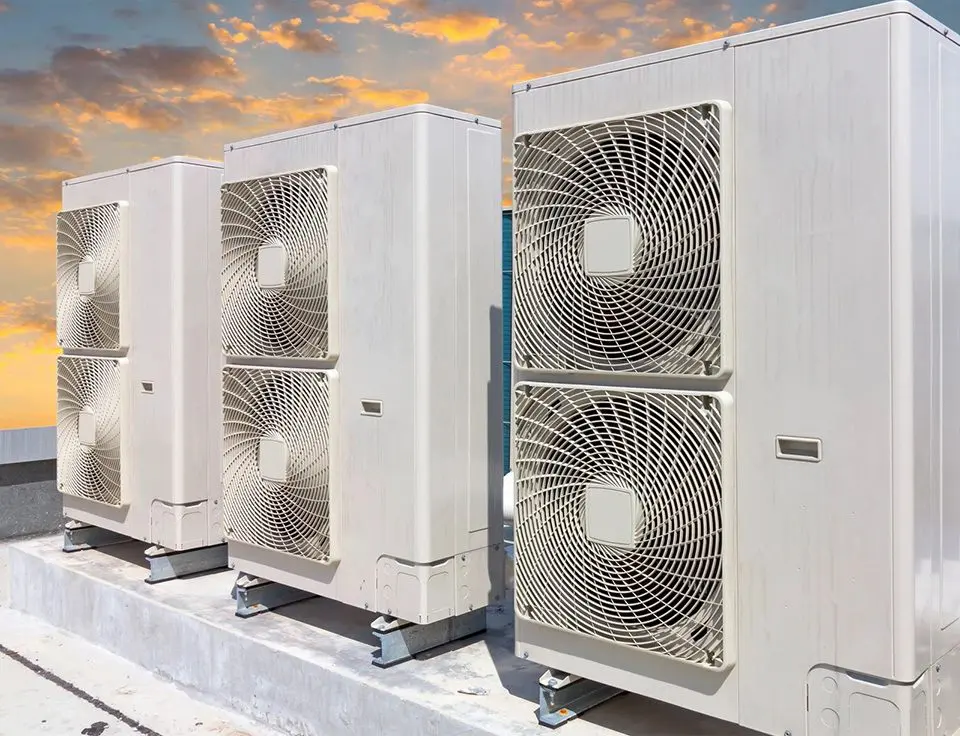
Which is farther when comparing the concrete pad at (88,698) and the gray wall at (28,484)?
the gray wall at (28,484)

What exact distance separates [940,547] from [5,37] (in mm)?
11635

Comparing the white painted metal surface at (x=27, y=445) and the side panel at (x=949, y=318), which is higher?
the side panel at (x=949, y=318)

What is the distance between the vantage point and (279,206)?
360 cm

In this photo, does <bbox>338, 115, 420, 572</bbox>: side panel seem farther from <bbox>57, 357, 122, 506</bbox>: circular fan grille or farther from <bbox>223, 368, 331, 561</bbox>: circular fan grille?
<bbox>57, 357, 122, 506</bbox>: circular fan grille

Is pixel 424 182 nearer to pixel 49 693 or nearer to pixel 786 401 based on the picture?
pixel 786 401

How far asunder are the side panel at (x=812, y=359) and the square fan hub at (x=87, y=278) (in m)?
3.44

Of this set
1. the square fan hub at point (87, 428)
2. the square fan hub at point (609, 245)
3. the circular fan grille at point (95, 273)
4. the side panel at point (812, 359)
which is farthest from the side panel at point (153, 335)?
the side panel at point (812, 359)

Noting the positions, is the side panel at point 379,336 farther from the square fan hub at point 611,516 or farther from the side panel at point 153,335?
the side panel at point 153,335

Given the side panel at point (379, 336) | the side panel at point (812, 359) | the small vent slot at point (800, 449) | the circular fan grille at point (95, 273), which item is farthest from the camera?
the circular fan grille at point (95, 273)

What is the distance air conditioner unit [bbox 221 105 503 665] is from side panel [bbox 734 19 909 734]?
3.95 feet

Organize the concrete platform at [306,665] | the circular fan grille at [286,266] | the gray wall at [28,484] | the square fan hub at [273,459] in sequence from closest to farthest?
the concrete platform at [306,665] < the circular fan grille at [286,266] < the square fan hub at [273,459] < the gray wall at [28,484]

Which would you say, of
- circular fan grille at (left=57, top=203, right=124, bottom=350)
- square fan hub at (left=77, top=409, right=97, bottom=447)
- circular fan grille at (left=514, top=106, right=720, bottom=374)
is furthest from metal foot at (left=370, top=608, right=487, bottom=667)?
circular fan grille at (left=57, top=203, right=124, bottom=350)

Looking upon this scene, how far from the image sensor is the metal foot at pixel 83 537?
16.9 ft

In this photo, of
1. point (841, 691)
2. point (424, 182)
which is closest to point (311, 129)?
point (424, 182)
